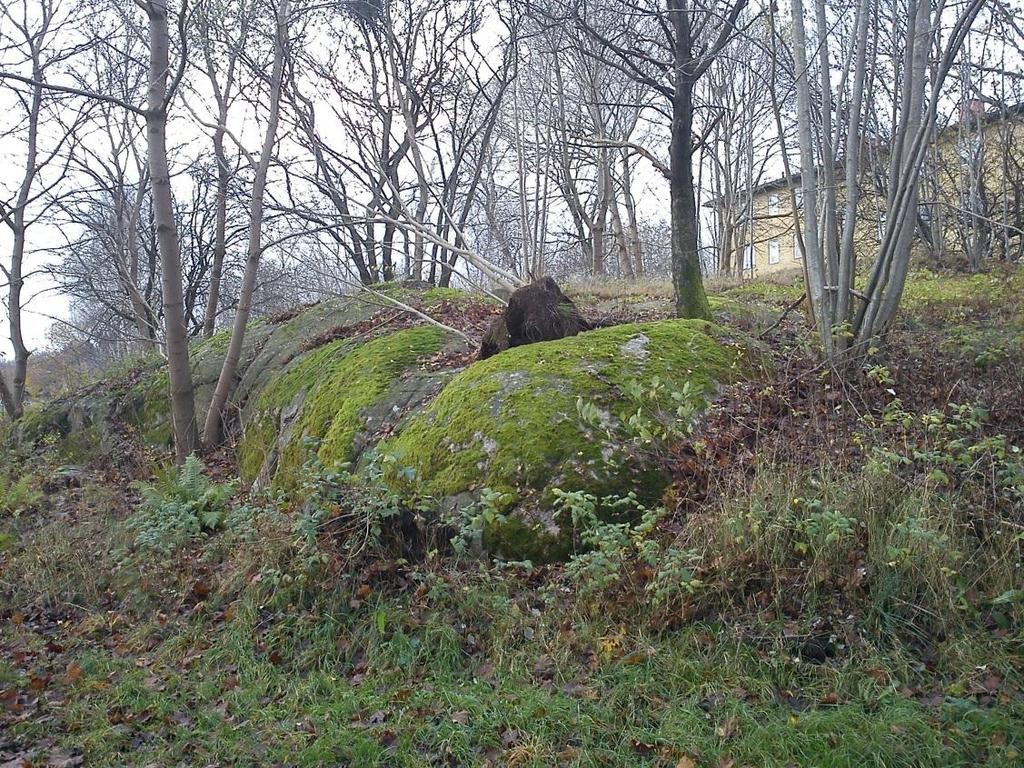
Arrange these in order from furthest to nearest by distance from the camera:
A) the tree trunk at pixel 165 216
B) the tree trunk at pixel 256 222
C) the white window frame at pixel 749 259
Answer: the white window frame at pixel 749 259 → the tree trunk at pixel 256 222 → the tree trunk at pixel 165 216

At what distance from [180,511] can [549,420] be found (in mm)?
3188

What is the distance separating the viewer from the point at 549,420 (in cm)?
552

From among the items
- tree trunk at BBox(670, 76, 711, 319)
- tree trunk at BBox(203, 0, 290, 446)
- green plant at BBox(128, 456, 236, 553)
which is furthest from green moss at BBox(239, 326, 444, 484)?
tree trunk at BBox(670, 76, 711, 319)

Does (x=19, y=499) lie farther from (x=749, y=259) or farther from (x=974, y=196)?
(x=749, y=259)

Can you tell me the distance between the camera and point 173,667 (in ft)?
14.3

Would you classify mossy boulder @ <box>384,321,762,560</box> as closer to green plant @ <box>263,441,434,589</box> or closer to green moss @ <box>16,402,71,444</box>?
green plant @ <box>263,441,434,589</box>

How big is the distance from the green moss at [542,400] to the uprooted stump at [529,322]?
0.35 m

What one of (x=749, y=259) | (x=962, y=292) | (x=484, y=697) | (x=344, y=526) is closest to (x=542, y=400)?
(x=344, y=526)

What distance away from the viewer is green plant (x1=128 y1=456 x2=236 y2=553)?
19.1 ft

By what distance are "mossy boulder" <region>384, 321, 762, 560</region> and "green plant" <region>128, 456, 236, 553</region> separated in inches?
66.9

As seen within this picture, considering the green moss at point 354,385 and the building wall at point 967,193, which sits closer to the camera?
the green moss at point 354,385

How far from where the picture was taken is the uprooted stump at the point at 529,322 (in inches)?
279

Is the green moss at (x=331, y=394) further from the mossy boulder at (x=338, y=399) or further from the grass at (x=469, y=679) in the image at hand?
the grass at (x=469, y=679)

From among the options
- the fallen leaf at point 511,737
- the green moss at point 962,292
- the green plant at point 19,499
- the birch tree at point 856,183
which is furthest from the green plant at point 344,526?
the green moss at point 962,292
